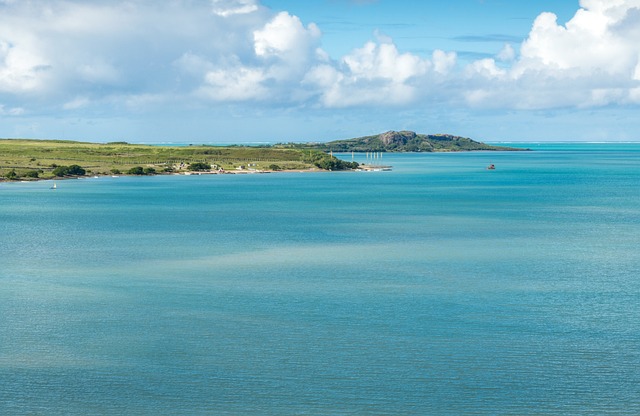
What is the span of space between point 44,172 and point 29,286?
395 ft

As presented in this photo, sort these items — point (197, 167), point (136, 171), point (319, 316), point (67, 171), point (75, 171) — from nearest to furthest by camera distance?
1. point (319, 316)
2. point (67, 171)
3. point (75, 171)
4. point (136, 171)
5. point (197, 167)

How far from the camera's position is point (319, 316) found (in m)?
39.2

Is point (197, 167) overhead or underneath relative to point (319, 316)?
overhead

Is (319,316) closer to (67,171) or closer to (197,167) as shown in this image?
(67,171)

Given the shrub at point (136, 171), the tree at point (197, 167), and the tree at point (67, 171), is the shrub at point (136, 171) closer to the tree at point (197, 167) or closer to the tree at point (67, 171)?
the tree at point (67, 171)

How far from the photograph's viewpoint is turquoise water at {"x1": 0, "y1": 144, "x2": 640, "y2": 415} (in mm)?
28531

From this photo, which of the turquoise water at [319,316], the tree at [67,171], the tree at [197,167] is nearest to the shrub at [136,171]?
the tree at [67,171]

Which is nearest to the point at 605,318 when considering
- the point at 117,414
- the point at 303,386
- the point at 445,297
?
the point at 445,297

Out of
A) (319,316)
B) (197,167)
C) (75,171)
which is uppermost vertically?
(197,167)

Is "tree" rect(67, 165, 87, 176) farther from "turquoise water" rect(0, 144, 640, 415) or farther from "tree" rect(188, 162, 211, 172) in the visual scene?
"turquoise water" rect(0, 144, 640, 415)

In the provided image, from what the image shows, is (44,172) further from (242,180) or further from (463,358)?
(463,358)

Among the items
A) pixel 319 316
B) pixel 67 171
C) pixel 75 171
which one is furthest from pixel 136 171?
pixel 319 316

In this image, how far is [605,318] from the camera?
38.7 metres

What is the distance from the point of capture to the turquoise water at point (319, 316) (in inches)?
1123
